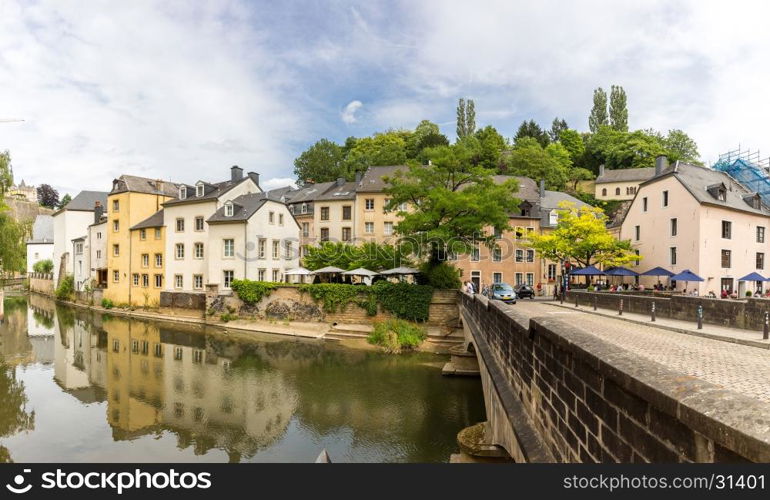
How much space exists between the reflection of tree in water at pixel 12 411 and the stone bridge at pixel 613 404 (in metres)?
13.8

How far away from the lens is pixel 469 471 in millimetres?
2920

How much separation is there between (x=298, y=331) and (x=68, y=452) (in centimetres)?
1992

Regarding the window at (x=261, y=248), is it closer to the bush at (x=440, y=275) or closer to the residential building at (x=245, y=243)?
the residential building at (x=245, y=243)

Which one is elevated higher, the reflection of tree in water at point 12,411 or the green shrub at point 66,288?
the green shrub at point 66,288

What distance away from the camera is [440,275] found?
104ft

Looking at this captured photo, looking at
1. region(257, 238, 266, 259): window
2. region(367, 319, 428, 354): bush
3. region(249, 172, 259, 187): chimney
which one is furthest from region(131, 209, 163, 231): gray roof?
region(367, 319, 428, 354): bush

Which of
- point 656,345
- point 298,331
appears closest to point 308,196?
point 298,331

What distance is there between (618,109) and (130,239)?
9663 cm

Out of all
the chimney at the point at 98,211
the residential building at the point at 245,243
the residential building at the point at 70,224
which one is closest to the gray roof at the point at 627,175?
the residential building at the point at 245,243

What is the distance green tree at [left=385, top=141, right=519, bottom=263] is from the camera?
1134 inches

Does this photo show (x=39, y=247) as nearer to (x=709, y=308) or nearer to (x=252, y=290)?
(x=252, y=290)

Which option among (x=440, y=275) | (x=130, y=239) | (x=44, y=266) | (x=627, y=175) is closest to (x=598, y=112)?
(x=627, y=175)

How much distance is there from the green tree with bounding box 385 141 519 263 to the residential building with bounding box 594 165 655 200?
155 ft

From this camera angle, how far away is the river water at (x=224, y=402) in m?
13.7
